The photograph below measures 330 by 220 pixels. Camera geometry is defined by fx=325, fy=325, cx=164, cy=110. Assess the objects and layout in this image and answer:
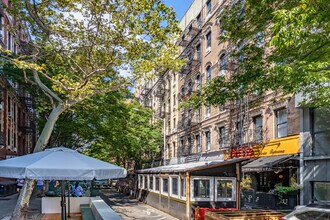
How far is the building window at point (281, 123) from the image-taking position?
19703mm

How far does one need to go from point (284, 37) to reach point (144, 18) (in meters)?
5.97

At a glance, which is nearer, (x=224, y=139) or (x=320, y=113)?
(x=320, y=113)

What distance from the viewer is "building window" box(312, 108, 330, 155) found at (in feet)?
50.1

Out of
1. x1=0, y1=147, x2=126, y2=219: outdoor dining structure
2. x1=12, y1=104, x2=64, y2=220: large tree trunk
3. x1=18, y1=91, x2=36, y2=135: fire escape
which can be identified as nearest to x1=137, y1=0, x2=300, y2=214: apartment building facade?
x1=0, y1=147, x2=126, y2=219: outdoor dining structure

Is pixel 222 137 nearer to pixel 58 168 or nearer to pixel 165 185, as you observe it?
pixel 165 185

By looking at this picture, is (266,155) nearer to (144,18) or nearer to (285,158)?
(285,158)

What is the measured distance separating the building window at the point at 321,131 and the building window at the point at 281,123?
347cm

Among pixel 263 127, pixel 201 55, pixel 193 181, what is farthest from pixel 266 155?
pixel 201 55

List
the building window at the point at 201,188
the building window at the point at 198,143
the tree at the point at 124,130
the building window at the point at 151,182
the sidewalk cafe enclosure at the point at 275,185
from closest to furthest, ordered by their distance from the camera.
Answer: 1. the building window at the point at 201,188
2. the sidewalk cafe enclosure at the point at 275,185
3. the tree at the point at 124,130
4. the building window at the point at 151,182
5. the building window at the point at 198,143

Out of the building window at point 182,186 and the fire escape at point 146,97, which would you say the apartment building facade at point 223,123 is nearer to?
the building window at point 182,186

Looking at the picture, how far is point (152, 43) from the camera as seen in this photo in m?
12.0

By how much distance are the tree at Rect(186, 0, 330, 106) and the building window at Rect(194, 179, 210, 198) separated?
5601 millimetres

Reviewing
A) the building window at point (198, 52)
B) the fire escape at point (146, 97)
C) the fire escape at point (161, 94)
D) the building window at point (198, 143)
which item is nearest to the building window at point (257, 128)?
the building window at point (198, 143)

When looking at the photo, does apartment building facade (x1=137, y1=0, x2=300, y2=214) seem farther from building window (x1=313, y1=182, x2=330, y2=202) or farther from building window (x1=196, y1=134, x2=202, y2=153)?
building window (x1=313, y1=182, x2=330, y2=202)
